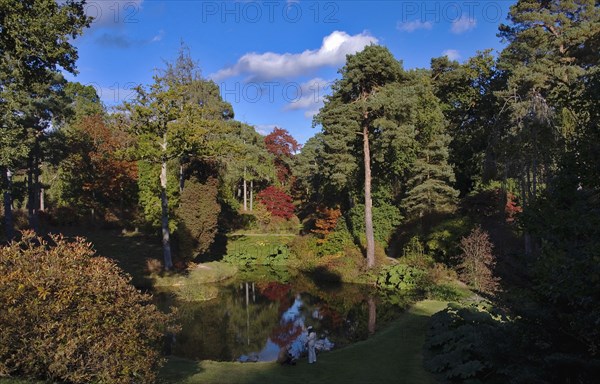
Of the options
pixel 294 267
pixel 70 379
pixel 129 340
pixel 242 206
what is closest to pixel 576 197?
pixel 129 340

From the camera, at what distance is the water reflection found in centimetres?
1468

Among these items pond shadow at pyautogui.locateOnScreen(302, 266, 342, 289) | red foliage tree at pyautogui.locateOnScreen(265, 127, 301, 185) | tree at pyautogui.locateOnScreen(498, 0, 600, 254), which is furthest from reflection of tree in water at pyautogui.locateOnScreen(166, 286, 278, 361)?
red foliage tree at pyautogui.locateOnScreen(265, 127, 301, 185)

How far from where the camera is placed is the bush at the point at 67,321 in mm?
6383

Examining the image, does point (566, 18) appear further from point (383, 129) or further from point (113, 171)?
point (113, 171)

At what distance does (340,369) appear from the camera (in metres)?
10.9

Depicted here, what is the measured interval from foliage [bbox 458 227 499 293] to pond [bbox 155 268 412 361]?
4232 mm

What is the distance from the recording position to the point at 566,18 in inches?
893

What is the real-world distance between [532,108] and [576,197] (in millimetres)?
12630

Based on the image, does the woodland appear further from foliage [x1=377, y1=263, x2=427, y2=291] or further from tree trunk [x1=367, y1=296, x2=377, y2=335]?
tree trunk [x1=367, y1=296, x2=377, y2=335]

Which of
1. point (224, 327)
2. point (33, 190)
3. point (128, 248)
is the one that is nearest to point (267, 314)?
point (224, 327)

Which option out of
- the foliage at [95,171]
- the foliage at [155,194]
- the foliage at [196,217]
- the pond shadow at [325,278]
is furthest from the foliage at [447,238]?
the foliage at [95,171]

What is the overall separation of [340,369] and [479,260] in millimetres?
12322

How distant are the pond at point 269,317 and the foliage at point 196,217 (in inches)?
119

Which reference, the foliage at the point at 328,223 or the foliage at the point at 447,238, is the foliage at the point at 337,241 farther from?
the foliage at the point at 447,238
